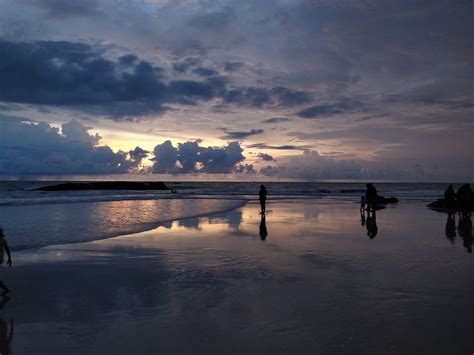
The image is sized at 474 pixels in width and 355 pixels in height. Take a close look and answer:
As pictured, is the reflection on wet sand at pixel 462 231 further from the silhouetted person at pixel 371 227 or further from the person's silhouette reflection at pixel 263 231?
the person's silhouette reflection at pixel 263 231

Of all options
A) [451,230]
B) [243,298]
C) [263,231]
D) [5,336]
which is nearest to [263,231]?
[263,231]

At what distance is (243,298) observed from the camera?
718 cm

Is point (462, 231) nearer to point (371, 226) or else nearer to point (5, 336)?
point (371, 226)

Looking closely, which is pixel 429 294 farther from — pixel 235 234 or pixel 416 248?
pixel 235 234

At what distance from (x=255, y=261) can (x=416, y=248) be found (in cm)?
540

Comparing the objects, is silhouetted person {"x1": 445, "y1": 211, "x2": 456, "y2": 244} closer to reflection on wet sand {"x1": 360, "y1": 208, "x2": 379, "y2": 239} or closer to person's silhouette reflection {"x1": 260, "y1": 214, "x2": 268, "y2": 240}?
reflection on wet sand {"x1": 360, "y1": 208, "x2": 379, "y2": 239}

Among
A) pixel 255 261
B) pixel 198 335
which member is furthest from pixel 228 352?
pixel 255 261

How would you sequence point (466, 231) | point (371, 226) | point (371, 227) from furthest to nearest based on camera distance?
point (371, 226) < point (371, 227) < point (466, 231)

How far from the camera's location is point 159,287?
793 cm

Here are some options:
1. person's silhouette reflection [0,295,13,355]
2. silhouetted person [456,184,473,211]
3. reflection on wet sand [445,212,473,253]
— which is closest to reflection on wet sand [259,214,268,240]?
reflection on wet sand [445,212,473,253]

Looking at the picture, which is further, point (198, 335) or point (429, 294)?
point (429, 294)

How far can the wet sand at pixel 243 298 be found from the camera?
531 centimetres

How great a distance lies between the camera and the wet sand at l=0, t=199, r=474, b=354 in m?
5.31

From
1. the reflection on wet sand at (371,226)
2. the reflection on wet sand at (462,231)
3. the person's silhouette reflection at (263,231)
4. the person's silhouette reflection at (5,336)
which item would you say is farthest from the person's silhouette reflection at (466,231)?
the person's silhouette reflection at (5,336)
